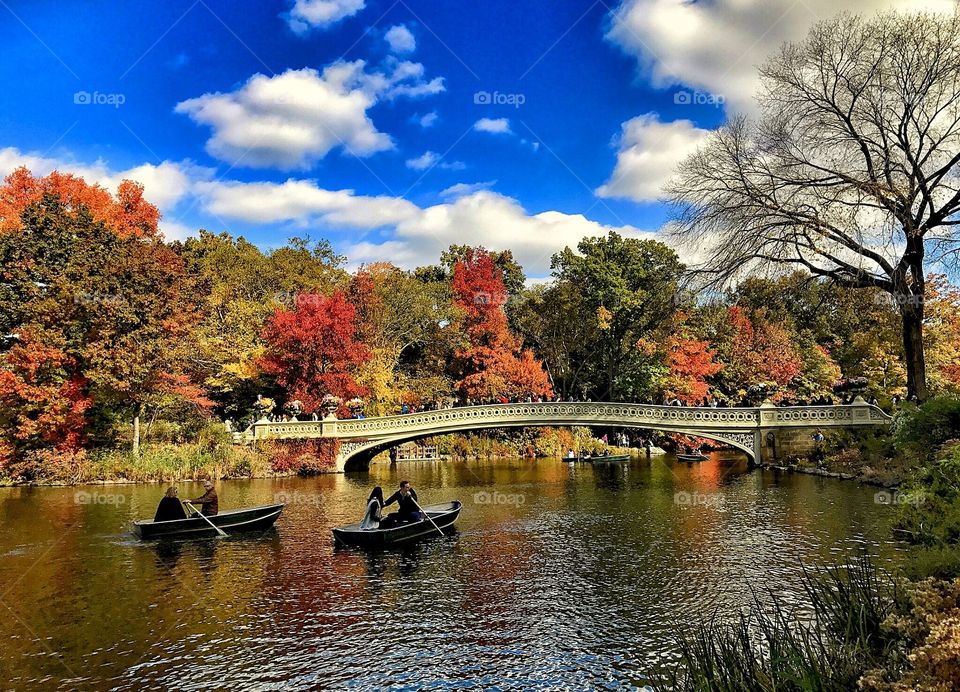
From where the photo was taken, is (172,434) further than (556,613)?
Yes

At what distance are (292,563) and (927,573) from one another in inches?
460

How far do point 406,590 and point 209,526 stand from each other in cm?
745

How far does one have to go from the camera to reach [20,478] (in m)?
26.9

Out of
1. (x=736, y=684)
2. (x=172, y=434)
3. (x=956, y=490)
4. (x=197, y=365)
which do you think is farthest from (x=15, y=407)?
(x=956, y=490)

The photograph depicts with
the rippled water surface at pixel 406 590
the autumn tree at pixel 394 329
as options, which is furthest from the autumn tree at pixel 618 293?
the rippled water surface at pixel 406 590

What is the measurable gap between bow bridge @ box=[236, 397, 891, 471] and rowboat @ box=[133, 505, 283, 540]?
15.7 meters

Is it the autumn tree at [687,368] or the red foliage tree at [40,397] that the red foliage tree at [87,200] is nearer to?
the red foliage tree at [40,397]

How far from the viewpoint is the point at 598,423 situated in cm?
3256

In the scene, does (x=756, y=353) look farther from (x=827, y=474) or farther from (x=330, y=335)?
(x=330, y=335)

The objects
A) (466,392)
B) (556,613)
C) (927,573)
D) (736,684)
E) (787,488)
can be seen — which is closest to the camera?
(736,684)

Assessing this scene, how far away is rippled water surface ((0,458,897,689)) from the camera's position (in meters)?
8.52

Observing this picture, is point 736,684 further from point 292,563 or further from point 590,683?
point 292,563

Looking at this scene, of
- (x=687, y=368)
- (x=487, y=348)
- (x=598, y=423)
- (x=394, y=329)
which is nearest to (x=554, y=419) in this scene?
(x=598, y=423)

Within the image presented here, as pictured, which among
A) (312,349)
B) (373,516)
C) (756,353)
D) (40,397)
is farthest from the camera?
(756,353)
